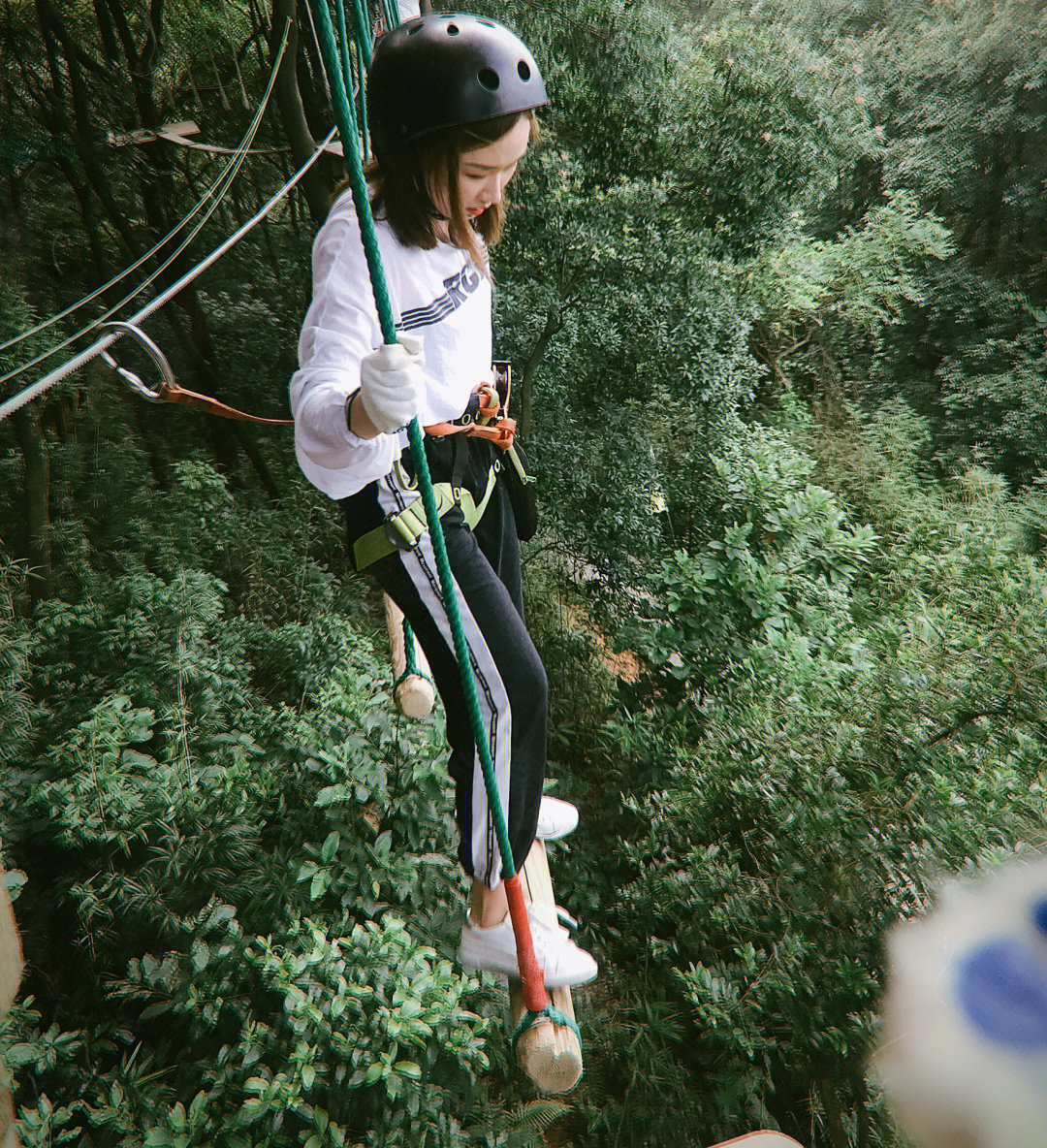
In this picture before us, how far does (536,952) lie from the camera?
118cm

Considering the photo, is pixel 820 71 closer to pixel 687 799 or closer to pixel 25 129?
pixel 687 799

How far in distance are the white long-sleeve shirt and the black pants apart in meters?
0.10

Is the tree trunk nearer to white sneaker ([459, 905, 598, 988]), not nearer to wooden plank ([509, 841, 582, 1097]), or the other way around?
white sneaker ([459, 905, 598, 988])

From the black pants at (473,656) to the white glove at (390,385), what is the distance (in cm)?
33

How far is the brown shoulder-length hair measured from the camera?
1066mm

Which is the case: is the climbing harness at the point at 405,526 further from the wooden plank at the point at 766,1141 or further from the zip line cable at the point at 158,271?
the wooden plank at the point at 766,1141

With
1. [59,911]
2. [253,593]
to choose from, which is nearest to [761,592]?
[253,593]

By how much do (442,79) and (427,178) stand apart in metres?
0.13

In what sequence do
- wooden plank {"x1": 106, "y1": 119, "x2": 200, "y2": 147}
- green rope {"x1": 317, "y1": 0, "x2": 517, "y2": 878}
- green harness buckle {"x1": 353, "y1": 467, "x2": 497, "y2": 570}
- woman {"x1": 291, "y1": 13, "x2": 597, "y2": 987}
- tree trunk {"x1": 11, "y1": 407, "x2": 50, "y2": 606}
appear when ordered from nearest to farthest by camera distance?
green rope {"x1": 317, "y1": 0, "x2": 517, "y2": 878}, woman {"x1": 291, "y1": 13, "x2": 597, "y2": 987}, green harness buckle {"x1": 353, "y1": 467, "x2": 497, "y2": 570}, tree trunk {"x1": 11, "y1": 407, "x2": 50, "y2": 606}, wooden plank {"x1": 106, "y1": 119, "x2": 200, "y2": 147}

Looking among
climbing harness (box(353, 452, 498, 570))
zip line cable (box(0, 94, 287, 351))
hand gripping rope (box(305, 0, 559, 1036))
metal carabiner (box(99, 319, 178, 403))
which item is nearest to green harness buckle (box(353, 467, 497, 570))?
climbing harness (box(353, 452, 498, 570))

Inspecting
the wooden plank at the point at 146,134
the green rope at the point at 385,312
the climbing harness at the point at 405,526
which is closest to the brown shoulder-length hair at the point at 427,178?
the green rope at the point at 385,312

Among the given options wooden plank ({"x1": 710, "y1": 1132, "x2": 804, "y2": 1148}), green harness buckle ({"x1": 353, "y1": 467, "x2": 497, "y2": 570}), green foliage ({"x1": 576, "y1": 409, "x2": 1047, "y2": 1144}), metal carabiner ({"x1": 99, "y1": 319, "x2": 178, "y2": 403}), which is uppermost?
metal carabiner ({"x1": 99, "y1": 319, "x2": 178, "y2": 403})

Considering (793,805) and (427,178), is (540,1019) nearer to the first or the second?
(427,178)

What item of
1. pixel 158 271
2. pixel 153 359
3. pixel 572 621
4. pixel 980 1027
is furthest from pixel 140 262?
pixel 572 621
